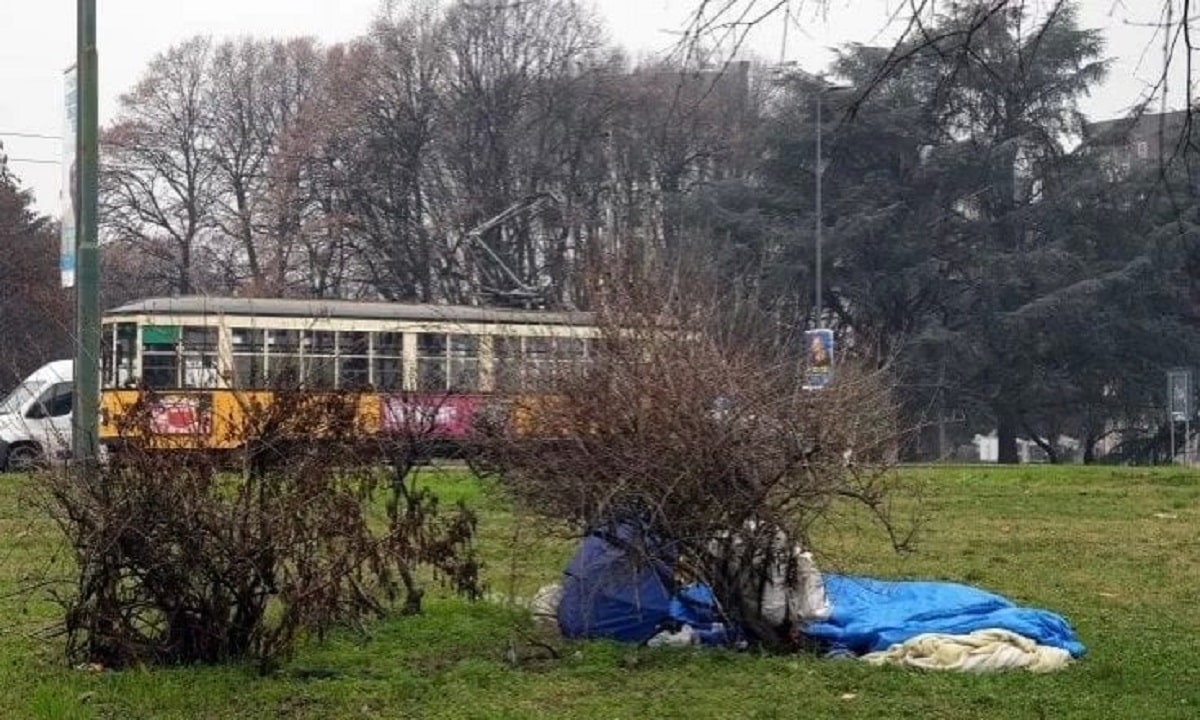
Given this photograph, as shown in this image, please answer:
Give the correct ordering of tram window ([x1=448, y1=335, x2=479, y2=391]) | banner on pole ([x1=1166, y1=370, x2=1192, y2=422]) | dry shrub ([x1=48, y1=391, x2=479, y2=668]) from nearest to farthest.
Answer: dry shrub ([x1=48, y1=391, x2=479, y2=668]) → tram window ([x1=448, y1=335, x2=479, y2=391]) → banner on pole ([x1=1166, y1=370, x2=1192, y2=422])

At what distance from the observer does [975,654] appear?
848 centimetres

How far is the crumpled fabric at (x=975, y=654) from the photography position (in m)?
8.43

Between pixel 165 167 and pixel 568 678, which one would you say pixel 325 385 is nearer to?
pixel 568 678

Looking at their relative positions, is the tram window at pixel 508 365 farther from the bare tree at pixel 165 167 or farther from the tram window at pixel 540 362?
the bare tree at pixel 165 167

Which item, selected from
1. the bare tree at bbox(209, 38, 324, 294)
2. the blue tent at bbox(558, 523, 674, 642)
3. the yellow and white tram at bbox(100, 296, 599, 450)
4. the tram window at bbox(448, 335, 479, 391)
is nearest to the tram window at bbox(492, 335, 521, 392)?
the yellow and white tram at bbox(100, 296, 599, 450)

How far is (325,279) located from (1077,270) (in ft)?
74.0

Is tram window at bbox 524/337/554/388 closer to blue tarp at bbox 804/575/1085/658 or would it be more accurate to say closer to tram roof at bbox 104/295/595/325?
blue tarp at bbox 804/575/1085/658

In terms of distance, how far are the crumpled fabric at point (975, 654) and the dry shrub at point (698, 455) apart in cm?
65

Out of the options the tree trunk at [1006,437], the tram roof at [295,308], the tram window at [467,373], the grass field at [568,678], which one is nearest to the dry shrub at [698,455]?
the grass field at [568,678]

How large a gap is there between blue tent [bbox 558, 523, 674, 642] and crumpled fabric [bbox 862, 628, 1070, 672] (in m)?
1.21

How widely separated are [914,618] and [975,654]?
77 cm

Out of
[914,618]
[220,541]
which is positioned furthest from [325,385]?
[914,618]

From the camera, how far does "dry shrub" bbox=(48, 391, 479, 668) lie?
789 cm

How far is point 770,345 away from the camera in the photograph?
1006 centimetres
